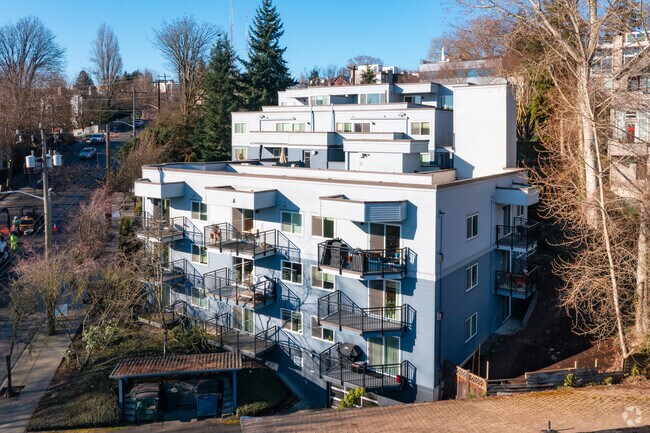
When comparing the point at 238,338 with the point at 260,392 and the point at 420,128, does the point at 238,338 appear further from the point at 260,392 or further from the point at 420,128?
the point at 420,128

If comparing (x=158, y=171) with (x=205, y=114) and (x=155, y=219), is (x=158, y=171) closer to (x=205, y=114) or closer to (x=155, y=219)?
(x=155, y=219)

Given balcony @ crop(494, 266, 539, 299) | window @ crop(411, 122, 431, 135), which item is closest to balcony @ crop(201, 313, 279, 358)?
balcony @ crop(494, 266, 539, 299)

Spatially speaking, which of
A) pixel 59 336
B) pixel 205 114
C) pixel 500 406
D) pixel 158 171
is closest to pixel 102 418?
pixel 59 336

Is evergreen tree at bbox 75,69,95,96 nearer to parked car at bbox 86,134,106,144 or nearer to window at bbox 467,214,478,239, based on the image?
parked car at bbox 86,134,106,144

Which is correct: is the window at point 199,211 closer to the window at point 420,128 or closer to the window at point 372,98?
the window at point 420,128

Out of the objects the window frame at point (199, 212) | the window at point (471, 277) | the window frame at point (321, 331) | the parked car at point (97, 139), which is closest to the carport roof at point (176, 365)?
the window frame at point (321, 331)

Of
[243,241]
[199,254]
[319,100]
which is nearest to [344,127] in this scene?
[319,100]
